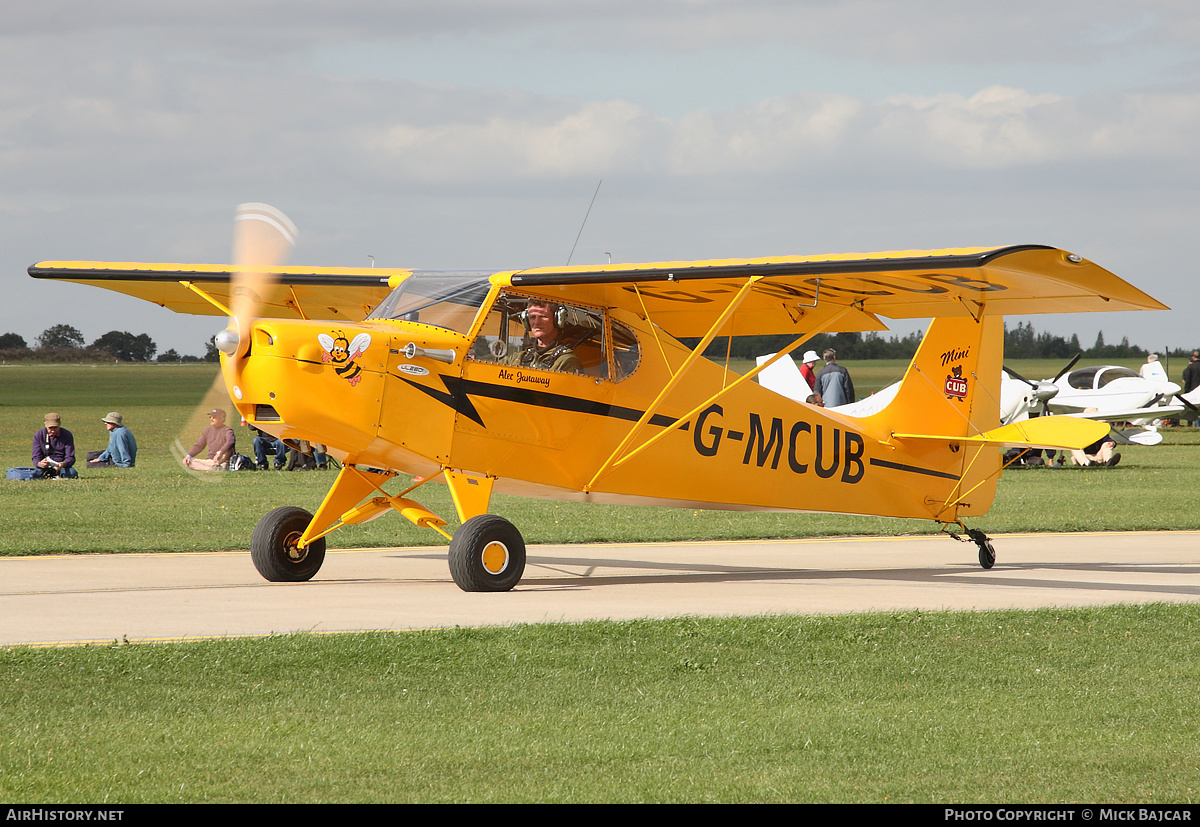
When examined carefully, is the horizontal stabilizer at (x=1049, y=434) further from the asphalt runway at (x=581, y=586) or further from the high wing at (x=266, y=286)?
the high wing at (x=266, y=286)

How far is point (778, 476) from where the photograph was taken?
506 inches

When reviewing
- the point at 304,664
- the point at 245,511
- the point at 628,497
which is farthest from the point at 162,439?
the point at 304,664

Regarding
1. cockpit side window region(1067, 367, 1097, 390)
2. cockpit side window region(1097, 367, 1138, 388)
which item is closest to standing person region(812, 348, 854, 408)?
cockpit side window region(1067, 367, 1097, 390)

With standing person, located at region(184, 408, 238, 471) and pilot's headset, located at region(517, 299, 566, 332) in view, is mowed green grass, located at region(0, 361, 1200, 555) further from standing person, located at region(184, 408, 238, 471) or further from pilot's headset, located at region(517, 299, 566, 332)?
pilot's headset, located at region(517, 299, 566, 332)

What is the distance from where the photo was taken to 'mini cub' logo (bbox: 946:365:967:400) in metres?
14.1

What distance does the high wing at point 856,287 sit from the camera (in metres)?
9.90

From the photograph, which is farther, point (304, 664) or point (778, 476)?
point (778, 476)

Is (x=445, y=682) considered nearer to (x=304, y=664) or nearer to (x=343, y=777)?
(x=304, y=664)

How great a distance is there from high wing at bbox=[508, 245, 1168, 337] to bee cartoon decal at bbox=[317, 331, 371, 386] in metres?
1.55

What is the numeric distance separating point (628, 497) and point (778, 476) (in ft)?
5.73

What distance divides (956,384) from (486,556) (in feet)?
21.1

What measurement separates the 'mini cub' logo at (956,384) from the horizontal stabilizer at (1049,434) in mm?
744

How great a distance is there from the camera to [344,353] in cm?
1000

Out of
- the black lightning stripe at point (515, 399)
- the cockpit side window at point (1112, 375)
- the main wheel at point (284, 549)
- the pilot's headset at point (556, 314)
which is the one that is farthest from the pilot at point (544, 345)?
the cockpit side window at point (1112, 375)
